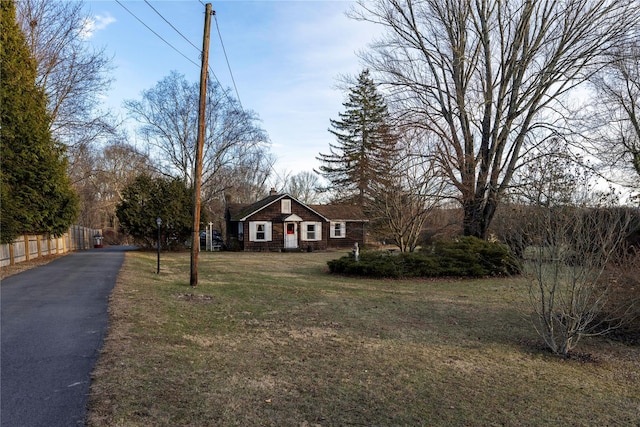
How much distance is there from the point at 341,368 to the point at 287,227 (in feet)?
83.6

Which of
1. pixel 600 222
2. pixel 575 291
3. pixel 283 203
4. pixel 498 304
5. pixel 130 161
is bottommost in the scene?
pixel 498 304

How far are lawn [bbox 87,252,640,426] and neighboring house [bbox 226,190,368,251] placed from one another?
20.3 m

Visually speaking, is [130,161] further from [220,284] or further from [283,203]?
[220,284]

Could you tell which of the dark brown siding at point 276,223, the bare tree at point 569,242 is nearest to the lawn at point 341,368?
the bare tree at point 569,242

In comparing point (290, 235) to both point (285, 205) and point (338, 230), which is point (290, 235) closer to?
point (285, 205)

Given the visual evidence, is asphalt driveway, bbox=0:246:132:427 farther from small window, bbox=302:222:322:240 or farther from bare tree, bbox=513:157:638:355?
small window, bbox=302:222:322:240

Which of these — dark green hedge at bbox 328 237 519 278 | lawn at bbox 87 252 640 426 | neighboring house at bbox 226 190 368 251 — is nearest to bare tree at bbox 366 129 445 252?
dark green hedge at bbox 328 237 519 278

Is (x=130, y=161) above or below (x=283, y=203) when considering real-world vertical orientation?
above

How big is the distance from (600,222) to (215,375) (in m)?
5.53

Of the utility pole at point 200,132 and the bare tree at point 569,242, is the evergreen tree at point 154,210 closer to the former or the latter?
the utility pole at point 200,132

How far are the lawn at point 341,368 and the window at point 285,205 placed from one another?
2068 cm

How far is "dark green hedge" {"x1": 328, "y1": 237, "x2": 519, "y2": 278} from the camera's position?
14422mm

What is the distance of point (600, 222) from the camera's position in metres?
5.59

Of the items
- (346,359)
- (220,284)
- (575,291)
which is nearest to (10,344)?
(346,359)
